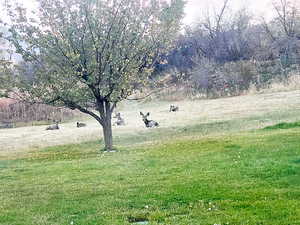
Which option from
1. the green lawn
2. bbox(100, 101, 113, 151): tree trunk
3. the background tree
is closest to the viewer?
the green lawn

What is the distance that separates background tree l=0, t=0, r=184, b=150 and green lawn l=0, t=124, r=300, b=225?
440 cm

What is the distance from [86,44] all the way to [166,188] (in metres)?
11.3

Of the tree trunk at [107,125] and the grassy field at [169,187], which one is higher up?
the tree trunk at [107,125]

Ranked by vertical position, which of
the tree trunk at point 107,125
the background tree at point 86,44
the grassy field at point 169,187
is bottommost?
the grassy field at point 169,187

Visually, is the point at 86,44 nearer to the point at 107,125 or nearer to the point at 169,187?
the point at 107,125

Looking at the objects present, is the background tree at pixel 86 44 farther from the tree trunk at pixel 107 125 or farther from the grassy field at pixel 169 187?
the grassy field at pixel 169 187

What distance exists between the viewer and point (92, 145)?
28500 millimetres

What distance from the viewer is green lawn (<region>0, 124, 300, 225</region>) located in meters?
9.20

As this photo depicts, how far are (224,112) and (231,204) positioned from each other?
2957 centimetres

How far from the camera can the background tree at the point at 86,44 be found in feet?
69.0

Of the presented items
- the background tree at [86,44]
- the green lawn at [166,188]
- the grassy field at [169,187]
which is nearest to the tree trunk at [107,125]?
the background tree at [86,44]

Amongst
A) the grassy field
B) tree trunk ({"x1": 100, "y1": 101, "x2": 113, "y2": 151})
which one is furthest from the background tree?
the grassy field

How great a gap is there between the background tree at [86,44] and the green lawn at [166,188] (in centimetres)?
440

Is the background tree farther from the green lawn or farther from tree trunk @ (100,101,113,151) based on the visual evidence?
the green lawn
